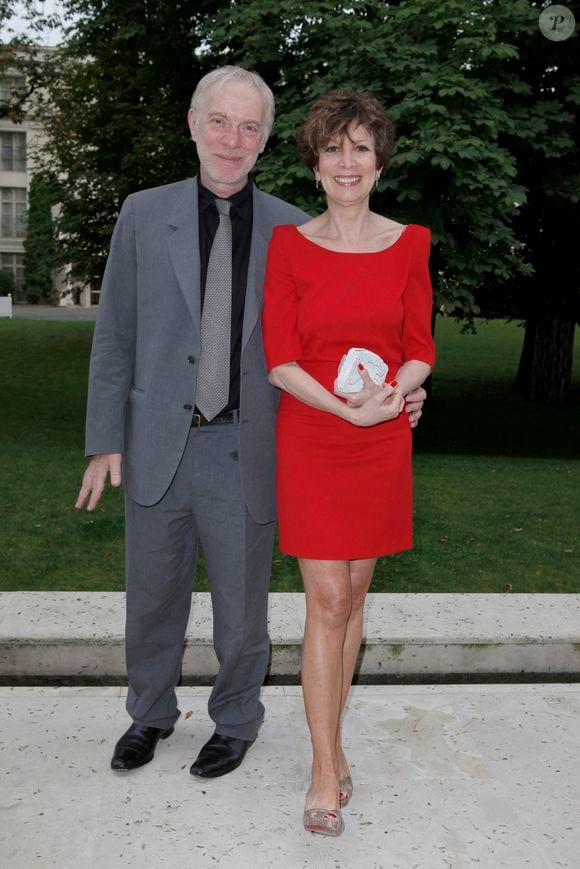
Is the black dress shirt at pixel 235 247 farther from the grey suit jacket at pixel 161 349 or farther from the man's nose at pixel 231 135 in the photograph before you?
the man's nose at pixel 231 135

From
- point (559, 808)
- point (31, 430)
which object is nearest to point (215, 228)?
point (559, 808)

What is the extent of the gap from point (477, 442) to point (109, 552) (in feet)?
33.1

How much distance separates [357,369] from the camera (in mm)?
3041

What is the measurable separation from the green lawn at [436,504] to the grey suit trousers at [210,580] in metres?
2.43

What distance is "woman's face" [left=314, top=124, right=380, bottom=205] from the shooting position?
319 centimetres

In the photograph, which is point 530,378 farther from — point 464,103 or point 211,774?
point 211,774

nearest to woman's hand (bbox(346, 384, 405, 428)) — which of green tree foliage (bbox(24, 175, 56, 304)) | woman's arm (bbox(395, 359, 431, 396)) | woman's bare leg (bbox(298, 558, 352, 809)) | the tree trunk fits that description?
woman's arm (bbox(395, 359, 431, 396))

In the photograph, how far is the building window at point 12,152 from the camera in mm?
64312

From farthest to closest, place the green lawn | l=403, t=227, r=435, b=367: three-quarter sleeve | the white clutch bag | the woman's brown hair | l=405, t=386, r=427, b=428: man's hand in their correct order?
1. the green lawn
2. l=405, t=386, r=427, b=428: man's hand
3. l=403, t=227, r=435, b=367: three-quarter sleeve
4. the woman's brown hair
5. the white clutch bag

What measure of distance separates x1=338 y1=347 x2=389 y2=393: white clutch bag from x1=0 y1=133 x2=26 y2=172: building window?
65069mm

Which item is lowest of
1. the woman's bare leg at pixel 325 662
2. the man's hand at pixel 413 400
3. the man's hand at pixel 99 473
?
the woman's bare leg at pixel 325 662

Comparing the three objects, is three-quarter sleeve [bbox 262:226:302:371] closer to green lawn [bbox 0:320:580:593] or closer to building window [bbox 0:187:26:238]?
green lawn [bbox 0:320:580:593]

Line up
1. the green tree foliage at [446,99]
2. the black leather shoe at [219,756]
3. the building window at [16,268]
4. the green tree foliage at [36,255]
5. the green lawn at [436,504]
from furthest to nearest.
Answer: the building window at [16,268], the green tree foliage at [36,255], the green tree foliage at [446,99], the green lawn at [436,504], the black leather shoe at [219,756]

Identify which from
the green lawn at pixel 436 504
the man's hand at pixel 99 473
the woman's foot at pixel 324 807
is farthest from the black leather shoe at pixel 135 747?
the green lawn at pixel 436 504
